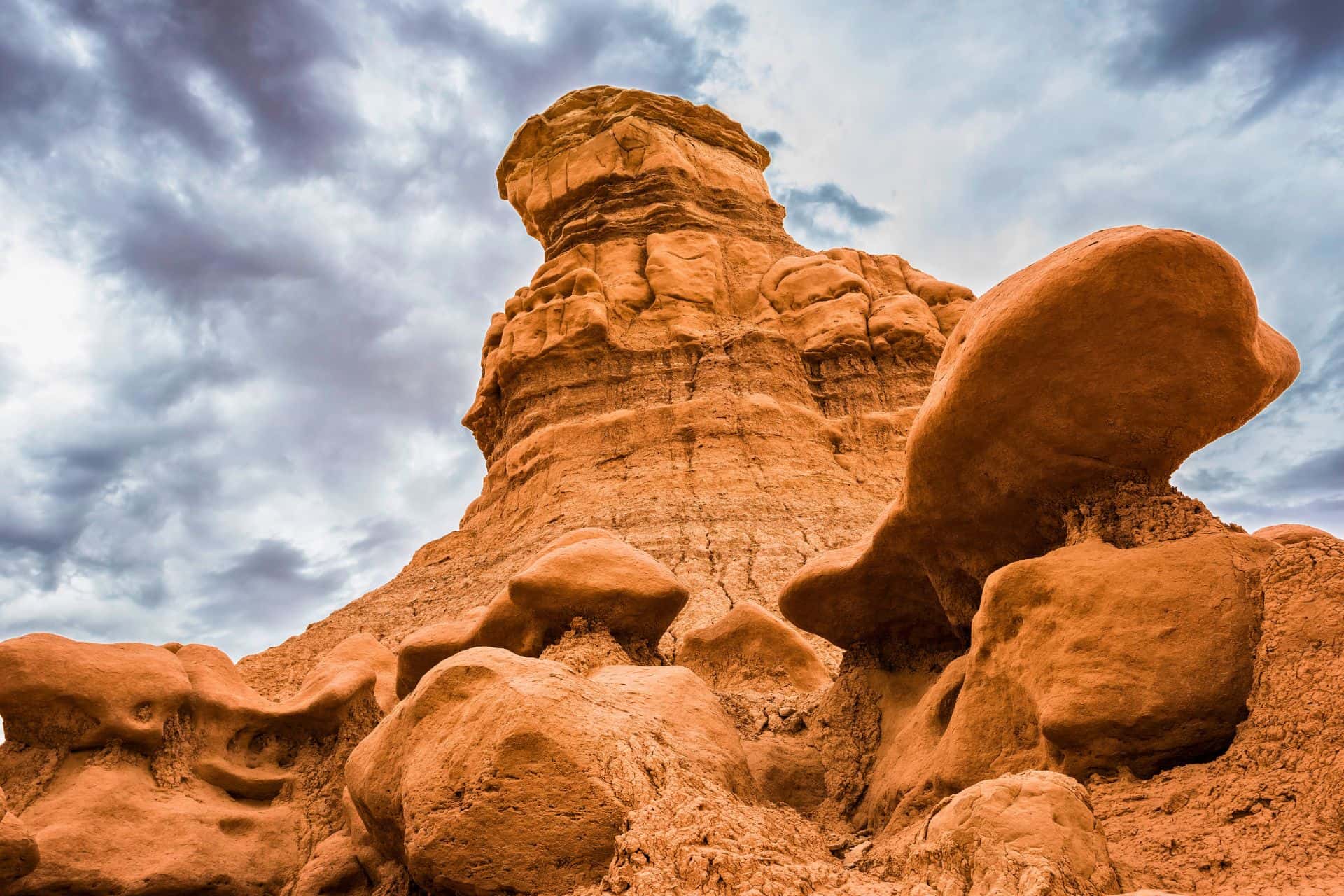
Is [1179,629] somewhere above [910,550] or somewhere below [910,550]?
below

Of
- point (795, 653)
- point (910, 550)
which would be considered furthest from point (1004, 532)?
point (795, 653)

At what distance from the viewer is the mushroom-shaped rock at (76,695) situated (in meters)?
6.98

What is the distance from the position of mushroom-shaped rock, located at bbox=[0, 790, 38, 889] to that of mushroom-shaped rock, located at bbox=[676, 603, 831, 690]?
5.62m

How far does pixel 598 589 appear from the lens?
24.4 ft

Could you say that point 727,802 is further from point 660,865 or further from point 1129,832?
point 1129,832

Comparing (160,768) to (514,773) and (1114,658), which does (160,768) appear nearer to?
(514,773)

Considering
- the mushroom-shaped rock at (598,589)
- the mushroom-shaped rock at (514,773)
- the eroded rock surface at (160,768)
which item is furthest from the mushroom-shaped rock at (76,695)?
the mushroom-shaped rock at (598,589)

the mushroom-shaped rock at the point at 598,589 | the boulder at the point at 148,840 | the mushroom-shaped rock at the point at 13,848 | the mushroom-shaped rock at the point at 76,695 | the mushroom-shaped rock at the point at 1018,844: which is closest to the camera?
the mushroom-shaped rock at the point at 1018,844

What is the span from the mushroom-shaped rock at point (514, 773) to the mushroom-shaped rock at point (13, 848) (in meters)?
1.89

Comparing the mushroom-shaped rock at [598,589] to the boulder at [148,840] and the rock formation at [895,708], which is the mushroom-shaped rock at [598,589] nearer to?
the rock formation at [895,708]

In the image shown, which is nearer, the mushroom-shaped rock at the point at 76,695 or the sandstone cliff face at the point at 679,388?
the mushroom-shaped rock at the point at 76,695

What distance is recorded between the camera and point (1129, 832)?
3830 millimetres

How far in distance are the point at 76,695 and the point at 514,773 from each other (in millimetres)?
4579

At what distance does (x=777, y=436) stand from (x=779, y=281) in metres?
5.12
